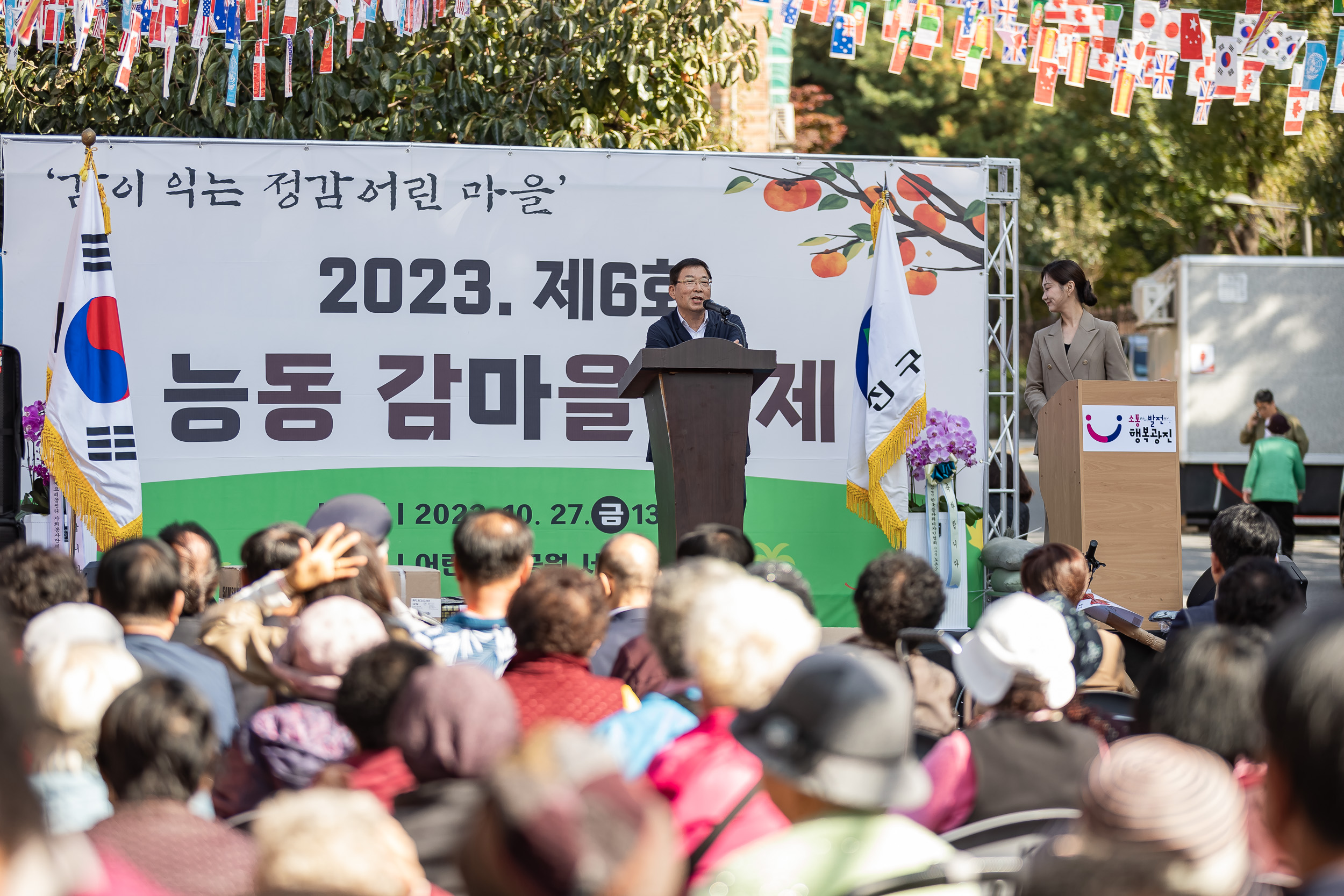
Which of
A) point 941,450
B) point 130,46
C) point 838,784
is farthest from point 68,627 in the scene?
point 130,46

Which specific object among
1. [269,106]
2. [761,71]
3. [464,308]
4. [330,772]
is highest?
[761,71]

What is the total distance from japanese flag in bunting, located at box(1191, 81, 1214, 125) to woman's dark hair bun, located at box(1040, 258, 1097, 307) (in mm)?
2605

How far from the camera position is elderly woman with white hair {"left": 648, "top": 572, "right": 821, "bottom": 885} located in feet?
6.41

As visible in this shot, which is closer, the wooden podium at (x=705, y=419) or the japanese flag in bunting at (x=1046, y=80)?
the wooden podium at (x=705, y=419)

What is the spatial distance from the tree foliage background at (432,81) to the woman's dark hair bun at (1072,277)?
3.78 meters

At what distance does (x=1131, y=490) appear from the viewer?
524 cm

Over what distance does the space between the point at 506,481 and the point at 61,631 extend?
14.8 feet

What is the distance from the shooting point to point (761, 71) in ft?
43.6

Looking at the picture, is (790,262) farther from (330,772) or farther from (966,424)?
(330,772)

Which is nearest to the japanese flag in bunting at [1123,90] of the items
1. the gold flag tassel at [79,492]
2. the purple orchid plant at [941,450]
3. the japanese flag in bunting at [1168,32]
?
the japanese flag in bunting at [1168,32]

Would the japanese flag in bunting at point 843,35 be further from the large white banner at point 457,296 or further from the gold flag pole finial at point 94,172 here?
the gold flag pole finial at point 94,172

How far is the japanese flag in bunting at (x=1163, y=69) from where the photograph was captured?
770cm

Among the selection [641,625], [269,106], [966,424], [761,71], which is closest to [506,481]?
[966,424]

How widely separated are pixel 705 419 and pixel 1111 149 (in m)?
17.4
